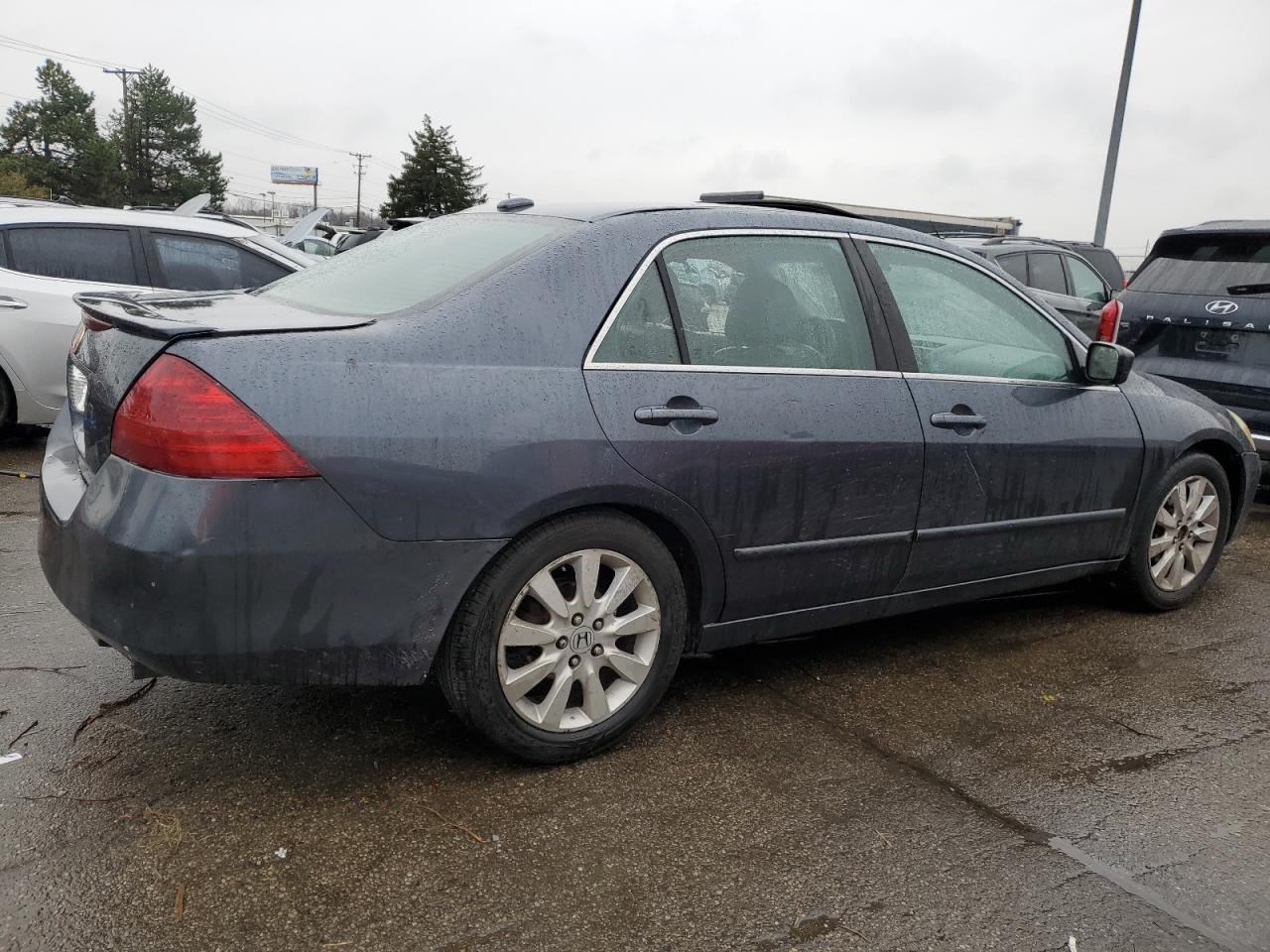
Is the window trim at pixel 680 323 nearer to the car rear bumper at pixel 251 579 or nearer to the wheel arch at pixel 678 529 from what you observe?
the wheel arch at pixel 678 529

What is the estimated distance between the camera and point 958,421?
3.63 metres

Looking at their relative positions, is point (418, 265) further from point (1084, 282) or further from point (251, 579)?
point (1084, 282)

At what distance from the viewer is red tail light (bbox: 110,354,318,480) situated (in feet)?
7.97

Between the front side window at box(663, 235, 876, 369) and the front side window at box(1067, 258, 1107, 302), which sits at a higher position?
the front side window at box(1067, 258, 1107, 302)

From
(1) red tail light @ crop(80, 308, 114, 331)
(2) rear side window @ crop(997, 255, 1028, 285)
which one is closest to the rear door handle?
(1) red tail light @ crop(80, 308, 114, 331)

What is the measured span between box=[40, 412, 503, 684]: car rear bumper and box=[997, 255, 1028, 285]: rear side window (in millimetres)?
8561

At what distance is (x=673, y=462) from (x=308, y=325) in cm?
102

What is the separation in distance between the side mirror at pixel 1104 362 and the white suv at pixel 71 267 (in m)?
5.14

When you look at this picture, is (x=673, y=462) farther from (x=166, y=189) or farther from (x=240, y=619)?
(x=166, y=189)

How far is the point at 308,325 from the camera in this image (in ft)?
8.84

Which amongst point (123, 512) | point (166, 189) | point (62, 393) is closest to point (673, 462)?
point (123, 512)

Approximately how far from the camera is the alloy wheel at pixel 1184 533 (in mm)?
4566

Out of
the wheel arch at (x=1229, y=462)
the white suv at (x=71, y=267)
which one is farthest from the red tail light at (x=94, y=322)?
the wheel arch at (x=1229, y=462)

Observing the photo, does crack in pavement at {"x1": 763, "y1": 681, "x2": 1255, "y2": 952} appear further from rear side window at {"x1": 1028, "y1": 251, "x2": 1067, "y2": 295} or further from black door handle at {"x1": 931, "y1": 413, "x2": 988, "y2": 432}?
rear side window at {"x1": 1028, "y1": 251, "x2": 1067, "y2": 295}
